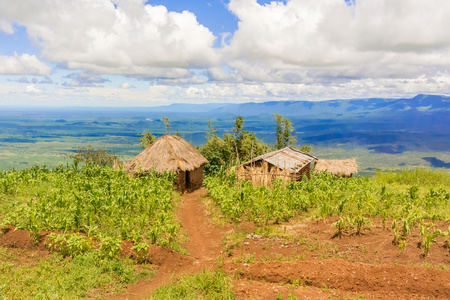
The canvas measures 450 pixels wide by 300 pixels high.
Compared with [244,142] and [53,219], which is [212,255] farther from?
[244,142]

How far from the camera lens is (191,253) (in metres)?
8.88

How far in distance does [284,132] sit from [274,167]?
23413mm

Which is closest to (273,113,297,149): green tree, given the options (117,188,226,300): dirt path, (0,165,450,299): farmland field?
(0,165,450,299): farmland field

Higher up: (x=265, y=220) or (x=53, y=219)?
(x=53, y=219)

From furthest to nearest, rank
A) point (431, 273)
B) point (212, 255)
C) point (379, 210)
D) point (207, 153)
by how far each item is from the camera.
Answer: point (207, 153) → point (379, 210) → point (212, 255) → point (431, 273)

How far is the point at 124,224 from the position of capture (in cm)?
886

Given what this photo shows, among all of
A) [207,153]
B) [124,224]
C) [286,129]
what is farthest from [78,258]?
[286,129]

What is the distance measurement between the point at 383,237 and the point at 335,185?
6321mm

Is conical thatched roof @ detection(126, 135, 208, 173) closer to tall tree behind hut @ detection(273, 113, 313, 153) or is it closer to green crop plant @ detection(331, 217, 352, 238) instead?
green crop plant @ detection(331, 217, 352, 238)

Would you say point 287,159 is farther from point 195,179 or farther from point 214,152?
point 195,179

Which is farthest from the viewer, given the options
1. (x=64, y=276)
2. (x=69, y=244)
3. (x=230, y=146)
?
(x=230, y=146)

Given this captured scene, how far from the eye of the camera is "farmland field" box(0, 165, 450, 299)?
6070mm

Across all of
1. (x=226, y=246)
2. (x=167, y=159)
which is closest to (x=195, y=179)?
(x=167, y=159)

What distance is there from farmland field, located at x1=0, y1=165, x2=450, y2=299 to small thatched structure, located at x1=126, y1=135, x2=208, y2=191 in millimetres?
3755
